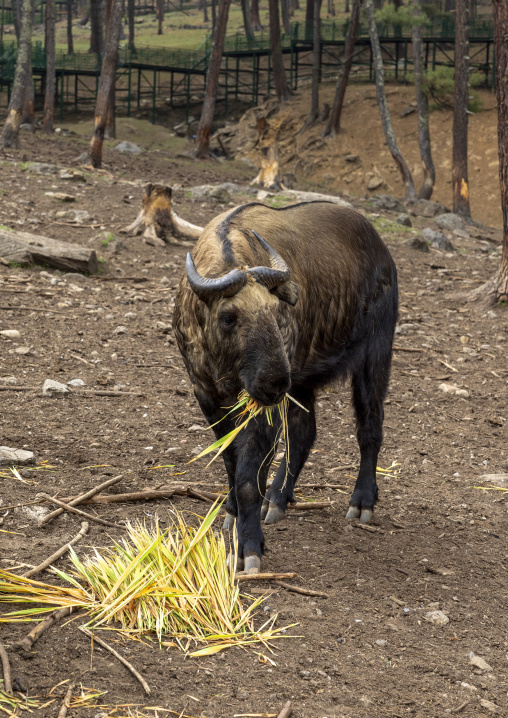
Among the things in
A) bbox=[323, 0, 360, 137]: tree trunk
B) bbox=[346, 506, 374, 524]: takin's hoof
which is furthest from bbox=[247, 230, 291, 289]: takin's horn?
bbox=[323, 0, 360, 137]: tree trunk

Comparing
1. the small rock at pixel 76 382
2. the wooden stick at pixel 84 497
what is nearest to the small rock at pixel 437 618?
the wooden stick at pixel 84 497

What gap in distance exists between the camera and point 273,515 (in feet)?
15.4

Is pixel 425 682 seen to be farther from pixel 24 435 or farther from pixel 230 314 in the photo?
pixel 24 435

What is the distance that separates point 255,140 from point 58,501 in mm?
27509

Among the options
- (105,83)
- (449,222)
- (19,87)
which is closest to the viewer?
(449,222)

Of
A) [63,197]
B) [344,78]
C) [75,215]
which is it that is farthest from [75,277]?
[344,78]

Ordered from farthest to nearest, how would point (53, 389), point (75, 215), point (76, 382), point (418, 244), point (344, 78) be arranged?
point (344, 78) → point (418, 244) → point (75, 215) → point (76, 382) → point (53, 389)

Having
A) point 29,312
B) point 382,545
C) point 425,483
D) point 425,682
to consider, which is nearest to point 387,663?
point 425,682

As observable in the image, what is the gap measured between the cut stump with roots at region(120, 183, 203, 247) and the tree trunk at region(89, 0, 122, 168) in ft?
24.2

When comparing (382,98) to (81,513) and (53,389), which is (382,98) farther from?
(81,513)

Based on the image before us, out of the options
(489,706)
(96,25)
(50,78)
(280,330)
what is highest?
(96,25)

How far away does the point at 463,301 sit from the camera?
10.4 m

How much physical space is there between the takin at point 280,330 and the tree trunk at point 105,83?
541 inches

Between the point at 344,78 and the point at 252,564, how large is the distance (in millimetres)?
25977
